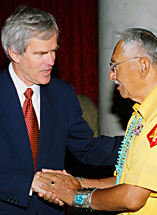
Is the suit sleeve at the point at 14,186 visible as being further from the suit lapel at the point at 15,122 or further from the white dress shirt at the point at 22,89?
the white dress shirt at the point at 22,89

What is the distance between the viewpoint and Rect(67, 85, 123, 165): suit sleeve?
222 cm

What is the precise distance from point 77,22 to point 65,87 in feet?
13.5

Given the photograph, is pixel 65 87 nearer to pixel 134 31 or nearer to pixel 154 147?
pixel 134 31

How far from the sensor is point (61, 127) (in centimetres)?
211

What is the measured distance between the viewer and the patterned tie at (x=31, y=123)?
196cm

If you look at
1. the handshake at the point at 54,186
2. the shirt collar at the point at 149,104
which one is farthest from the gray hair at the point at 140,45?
the handshake at the point at 54,186

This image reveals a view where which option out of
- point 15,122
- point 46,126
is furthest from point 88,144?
point 15,122

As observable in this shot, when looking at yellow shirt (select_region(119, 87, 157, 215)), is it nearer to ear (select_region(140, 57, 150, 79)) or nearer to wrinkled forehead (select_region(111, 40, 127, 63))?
ear (select_region(140, 57, 150, 79))

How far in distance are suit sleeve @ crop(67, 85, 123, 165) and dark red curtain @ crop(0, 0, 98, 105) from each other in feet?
13.1

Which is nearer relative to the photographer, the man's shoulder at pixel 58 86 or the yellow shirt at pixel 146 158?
the yellow shirt at pixel 146 158

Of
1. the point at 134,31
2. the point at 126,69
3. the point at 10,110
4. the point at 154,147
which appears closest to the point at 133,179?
the point at 154,147

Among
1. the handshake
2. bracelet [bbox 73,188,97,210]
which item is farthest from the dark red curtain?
bracelet [bbox 73,188,97,210]

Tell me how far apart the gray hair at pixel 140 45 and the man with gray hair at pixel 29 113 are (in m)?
0.52

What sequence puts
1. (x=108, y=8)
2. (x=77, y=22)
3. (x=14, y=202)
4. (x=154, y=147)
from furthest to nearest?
(x=77, y=22)
(x=108, y=8)
(x=14, y=202)
(x=154, y=147)
